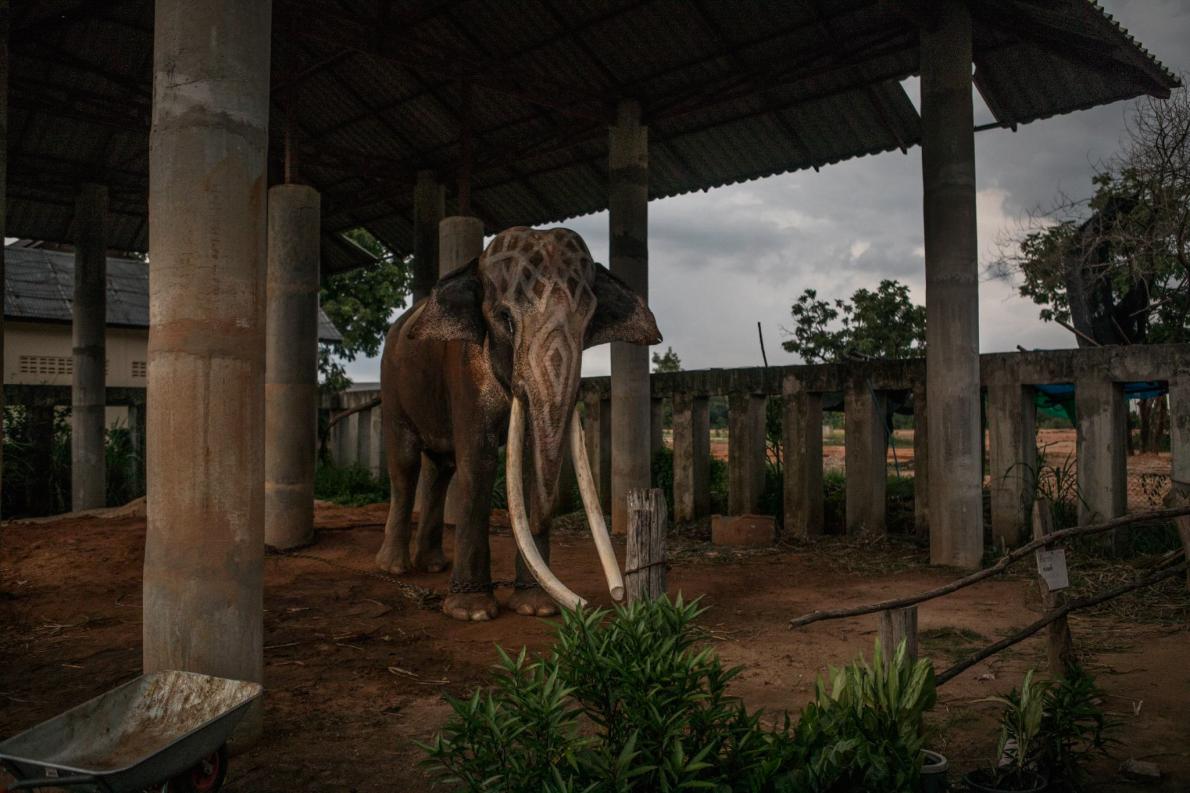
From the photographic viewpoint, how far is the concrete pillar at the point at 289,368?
9.02m

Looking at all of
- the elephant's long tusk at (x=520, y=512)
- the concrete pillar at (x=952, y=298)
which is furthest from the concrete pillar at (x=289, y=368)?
the concrete pillar at (x=952, y=298)

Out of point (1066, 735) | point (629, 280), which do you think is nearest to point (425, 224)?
point (629, 280)

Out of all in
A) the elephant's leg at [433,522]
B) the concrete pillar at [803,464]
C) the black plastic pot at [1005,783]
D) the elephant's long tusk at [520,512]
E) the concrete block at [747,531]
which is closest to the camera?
the black plastic pot at [1005,783]

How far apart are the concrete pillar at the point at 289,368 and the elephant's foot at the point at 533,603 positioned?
12.5 feet

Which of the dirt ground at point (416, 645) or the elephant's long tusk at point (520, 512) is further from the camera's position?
the elephant's long tusk at point (520, 512)

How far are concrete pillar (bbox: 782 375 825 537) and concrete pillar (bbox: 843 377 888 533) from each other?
1.66 feet

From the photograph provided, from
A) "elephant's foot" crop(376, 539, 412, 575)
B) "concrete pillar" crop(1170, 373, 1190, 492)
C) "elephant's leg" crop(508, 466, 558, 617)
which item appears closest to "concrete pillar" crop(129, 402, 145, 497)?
"elephant's foot" crop(376, 539, 412, 575)

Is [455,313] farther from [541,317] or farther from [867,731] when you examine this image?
[867,731]

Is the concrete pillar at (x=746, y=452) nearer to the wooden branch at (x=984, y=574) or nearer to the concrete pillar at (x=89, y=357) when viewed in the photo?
the wooden branch at (x=984, y=574)

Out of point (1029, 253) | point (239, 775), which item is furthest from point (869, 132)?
point (239, 775)

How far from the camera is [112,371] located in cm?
1916

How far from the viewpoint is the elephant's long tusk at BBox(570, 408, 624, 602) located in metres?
4.05

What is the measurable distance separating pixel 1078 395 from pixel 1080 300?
8.25ft

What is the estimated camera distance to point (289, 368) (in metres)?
9.07
